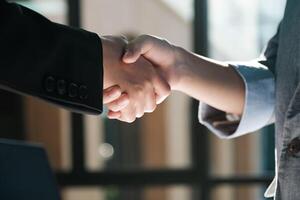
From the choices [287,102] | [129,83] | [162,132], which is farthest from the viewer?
[162,132]

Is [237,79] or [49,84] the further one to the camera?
[237,79]

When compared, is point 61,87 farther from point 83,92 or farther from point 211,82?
point 211,82

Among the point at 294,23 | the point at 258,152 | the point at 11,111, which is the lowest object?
the point at 294,23

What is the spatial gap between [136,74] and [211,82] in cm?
13

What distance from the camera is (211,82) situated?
1.30 metres

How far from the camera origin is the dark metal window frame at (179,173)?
354 centimetres

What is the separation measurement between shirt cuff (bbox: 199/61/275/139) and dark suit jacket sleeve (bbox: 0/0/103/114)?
309mm

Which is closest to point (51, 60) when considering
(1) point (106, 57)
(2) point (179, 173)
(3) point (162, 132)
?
(1) point (106, 57)

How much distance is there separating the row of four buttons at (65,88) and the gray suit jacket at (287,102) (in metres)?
0.30

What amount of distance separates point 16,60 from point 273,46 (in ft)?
1.72

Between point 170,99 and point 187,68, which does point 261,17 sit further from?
point 187,68

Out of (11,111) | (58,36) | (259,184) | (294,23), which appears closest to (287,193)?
(294,23)

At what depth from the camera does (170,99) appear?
3.80 m

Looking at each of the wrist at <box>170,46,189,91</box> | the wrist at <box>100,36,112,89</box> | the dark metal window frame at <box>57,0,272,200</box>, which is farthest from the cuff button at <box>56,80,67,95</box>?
the dark metal window frame at <box>57,0,272,200</box>
